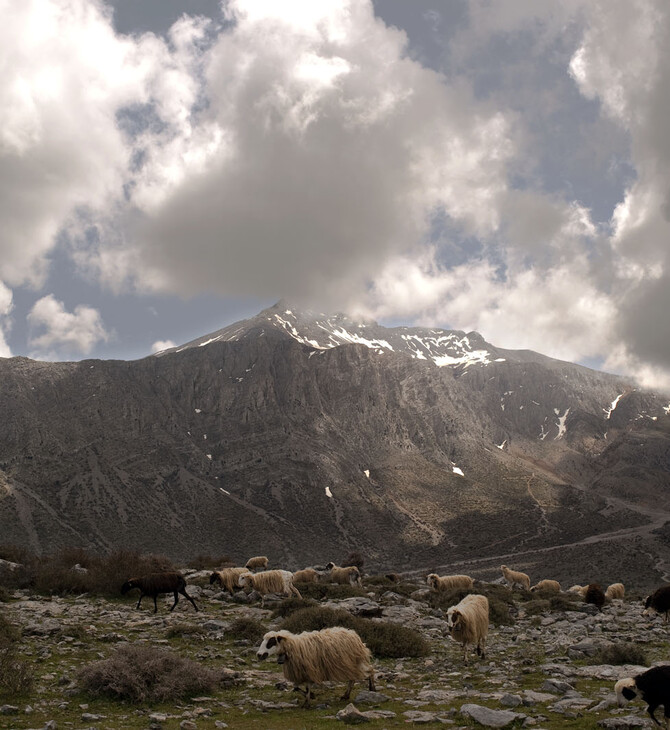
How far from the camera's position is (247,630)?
18.3 meters

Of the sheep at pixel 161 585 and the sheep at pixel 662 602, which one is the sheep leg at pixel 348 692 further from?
the sheep at pixel 662 602

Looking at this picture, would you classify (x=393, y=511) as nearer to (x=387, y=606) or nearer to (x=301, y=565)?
(x=301, y=565)

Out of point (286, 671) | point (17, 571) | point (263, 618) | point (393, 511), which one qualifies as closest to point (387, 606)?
point (263, 618)

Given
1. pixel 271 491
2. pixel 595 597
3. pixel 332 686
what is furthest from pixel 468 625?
pixel 271 491

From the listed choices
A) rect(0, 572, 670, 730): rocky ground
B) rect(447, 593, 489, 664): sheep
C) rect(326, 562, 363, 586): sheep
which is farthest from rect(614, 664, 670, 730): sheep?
rect(326, 562, 363, 586): sheep

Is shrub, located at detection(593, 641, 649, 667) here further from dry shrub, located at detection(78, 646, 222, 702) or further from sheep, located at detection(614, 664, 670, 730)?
dry shrub, located at detection(78, 646, 222, 702)

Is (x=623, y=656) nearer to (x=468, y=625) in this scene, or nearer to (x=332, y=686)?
(x=468, y=625)

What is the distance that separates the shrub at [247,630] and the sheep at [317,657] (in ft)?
21.1

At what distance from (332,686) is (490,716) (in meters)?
5.26

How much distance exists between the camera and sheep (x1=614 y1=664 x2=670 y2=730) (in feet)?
29.6

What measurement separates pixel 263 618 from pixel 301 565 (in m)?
91.8

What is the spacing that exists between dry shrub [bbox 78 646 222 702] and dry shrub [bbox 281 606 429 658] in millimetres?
5810

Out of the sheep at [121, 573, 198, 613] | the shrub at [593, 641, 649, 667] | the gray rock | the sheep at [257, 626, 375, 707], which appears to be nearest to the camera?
the gray rock

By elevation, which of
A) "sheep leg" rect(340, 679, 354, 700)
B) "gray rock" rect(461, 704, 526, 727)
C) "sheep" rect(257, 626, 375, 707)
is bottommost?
"sheep leg" rect(340, 679, 354, 700)
